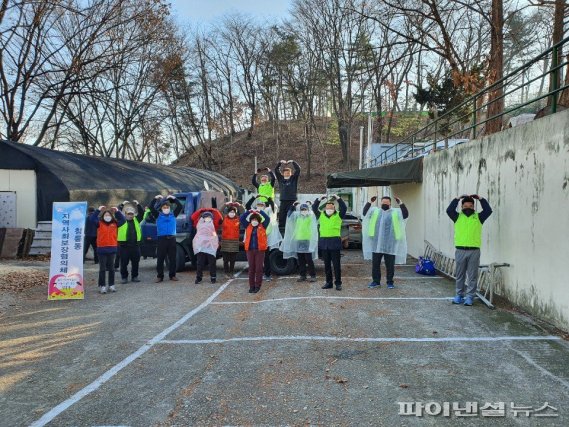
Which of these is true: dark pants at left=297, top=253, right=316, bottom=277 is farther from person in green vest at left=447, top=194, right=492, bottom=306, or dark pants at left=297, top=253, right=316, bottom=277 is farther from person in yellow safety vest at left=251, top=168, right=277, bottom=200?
person in green vest at left=447, top=194, right=492, bottom=306

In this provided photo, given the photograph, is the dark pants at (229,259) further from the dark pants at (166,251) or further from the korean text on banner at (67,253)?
the korean text on banner at (67,253)

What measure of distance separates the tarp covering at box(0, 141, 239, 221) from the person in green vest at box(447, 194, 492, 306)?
47.8 ft

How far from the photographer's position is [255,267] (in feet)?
32.8

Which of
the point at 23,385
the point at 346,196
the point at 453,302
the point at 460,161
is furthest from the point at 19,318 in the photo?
the point at 346,196

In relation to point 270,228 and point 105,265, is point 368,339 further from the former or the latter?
point 105,265

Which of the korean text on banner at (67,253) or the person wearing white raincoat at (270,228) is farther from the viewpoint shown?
the person wearing white raincoat at (270,228)

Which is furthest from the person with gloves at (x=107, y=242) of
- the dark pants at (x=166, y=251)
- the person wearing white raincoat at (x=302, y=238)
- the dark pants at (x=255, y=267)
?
the person wearing white raincoat at (x=302, y=238)

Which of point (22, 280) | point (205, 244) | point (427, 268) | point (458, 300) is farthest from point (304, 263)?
point (22, 280)

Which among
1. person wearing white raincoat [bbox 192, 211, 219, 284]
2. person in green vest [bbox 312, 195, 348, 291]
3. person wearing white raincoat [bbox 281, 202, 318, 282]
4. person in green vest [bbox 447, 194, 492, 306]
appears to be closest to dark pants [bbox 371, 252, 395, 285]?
person in green vest [bbox 312, 195, 348, 291]

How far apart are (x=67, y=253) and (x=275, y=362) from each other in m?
6.21

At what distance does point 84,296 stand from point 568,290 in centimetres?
846

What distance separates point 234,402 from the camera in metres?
4.36

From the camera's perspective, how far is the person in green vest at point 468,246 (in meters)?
8.30

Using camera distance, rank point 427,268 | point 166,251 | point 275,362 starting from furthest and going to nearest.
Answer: point 427,268 → point 166,251 → point 275,362
